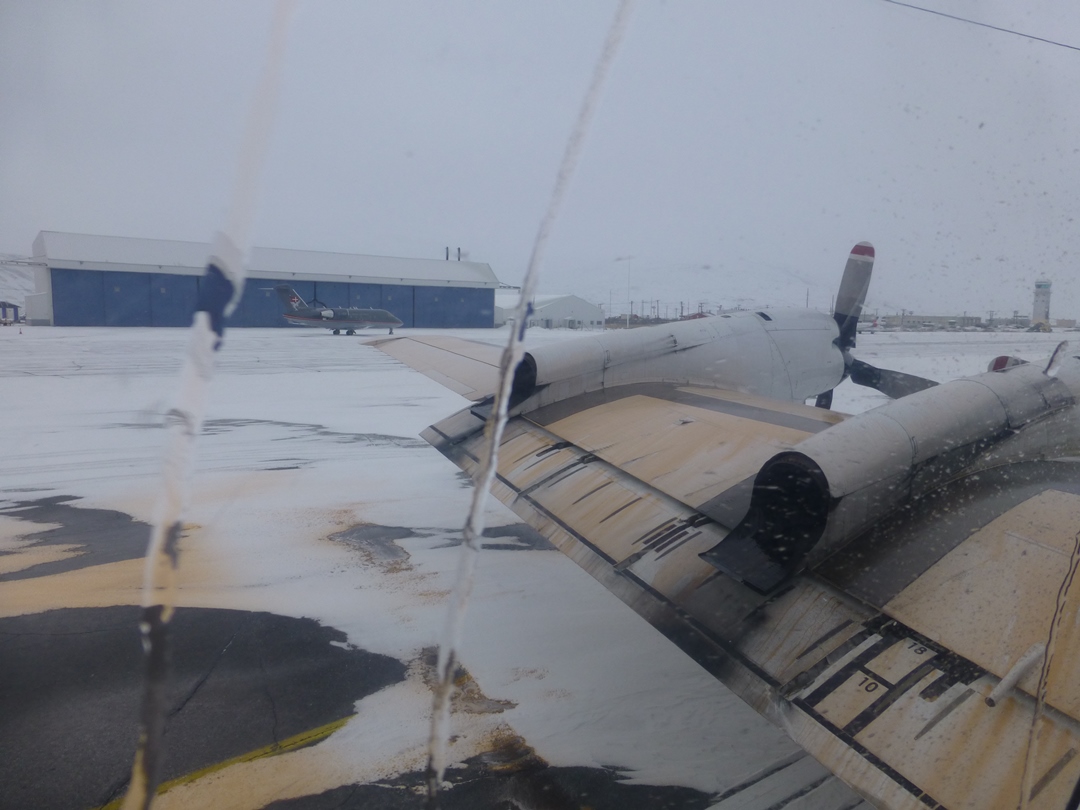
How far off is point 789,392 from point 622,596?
4.42 meters

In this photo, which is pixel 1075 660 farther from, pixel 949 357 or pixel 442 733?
pixel 949 357

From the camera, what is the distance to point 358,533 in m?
6.34

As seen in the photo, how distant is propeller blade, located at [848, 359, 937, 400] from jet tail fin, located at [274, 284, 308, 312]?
1117 inches

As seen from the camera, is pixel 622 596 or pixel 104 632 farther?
pixel 104 632

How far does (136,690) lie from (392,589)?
1.82 meters

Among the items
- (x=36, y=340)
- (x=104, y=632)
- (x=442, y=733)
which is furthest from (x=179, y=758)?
(x=36, y=340)

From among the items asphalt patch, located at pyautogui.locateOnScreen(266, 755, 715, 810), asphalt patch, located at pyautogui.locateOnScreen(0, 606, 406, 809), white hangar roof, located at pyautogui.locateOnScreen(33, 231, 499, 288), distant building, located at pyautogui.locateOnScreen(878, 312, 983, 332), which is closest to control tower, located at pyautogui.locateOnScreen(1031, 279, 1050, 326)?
distant building, located at pyautogui.locateOnScreen(878, 312, 983, 332)

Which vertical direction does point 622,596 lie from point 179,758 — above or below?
above

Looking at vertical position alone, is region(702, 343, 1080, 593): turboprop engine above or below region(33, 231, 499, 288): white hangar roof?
below

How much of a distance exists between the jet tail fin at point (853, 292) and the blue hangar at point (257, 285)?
1801cm

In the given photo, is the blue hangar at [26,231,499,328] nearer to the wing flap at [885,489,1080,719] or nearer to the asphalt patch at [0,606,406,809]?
the asphalt patch at [0,606,406,809]

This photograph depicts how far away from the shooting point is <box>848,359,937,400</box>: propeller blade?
20.1 feet

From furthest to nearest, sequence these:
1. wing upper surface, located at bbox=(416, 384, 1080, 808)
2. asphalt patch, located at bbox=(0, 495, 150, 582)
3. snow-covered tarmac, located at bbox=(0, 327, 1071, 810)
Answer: asphalt patch, located at bbox=(0, 495, 150, 582)
snow-covered tarmac, located at bbox=(0, 327, 1071, 810)
wing upper surface, located at bbox=(416, 384, 1080, 808)

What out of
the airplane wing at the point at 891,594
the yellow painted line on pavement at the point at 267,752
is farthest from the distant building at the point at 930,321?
the yellow painted line on pavement at the point at 267,752
